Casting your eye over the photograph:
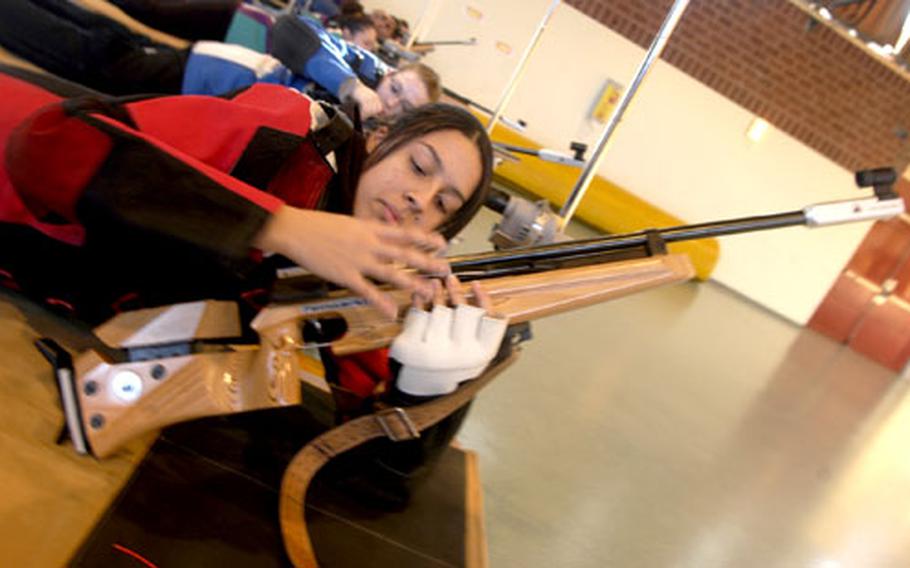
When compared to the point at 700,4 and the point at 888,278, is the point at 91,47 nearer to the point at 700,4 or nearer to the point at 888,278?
the point at 700,4

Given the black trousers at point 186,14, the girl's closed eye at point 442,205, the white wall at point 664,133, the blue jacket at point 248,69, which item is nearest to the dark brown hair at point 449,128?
the girl's closed eye at point 442,205

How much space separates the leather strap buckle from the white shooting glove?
45 millimetres

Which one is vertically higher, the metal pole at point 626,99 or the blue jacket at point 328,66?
the metal pole at point 626,99

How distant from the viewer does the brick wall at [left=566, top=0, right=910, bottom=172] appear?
4.98 meters

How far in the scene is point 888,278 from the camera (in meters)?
5.71

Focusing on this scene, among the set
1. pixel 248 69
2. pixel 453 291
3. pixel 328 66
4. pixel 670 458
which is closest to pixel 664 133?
pixel 670 458

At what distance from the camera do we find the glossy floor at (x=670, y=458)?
1409 mm

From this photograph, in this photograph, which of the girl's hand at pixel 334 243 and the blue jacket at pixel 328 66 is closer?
the girl's hand at pixel 334 243

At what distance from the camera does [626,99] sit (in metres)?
1.11

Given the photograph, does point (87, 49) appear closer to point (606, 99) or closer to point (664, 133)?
point (606, 99)

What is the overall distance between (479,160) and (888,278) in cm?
635

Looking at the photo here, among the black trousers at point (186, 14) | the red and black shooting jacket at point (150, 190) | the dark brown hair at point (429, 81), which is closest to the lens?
the red and black shooting jacket at point (150, 190)

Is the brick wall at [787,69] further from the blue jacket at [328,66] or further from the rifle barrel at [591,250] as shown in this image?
the rifle barrel at [591,250]

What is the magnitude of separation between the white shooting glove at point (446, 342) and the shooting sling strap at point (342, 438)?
4cm
